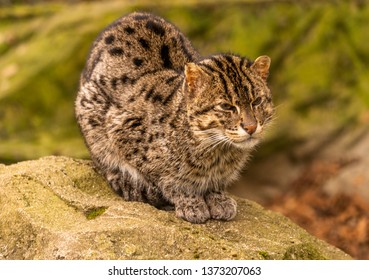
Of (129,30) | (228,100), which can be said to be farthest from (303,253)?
(129,30)

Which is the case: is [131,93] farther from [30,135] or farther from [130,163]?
[30,135]

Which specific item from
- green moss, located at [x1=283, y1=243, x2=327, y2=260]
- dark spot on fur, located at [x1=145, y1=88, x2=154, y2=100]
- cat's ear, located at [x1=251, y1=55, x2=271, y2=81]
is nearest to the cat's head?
cat's ear, located at [x1=251, y1=55, x2=271, y2=81]

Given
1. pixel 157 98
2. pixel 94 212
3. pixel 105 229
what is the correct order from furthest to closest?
pixel 157 98 < pixel 94 212 < pixel 105 229

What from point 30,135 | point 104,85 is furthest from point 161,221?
point 30,135

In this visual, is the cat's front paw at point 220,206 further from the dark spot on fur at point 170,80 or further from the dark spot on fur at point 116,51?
the dark spot on fur at point 116,51

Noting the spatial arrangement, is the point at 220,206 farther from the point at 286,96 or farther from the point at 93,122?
the point at 286,96

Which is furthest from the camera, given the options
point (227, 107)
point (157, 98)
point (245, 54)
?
point (245, 54)

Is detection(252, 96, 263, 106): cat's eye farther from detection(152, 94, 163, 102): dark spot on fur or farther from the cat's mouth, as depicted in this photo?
detection(152, 94, 163, 102): dark spot on fur

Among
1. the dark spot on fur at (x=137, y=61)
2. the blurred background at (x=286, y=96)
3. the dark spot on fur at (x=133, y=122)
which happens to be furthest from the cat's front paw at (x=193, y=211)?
the blurred background at (x=286, y=96)
